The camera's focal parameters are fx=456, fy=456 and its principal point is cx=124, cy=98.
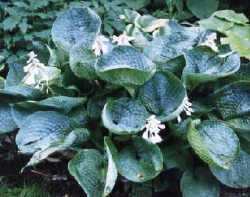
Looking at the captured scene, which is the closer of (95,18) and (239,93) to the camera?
(239,93)

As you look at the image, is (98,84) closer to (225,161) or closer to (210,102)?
(210,102)

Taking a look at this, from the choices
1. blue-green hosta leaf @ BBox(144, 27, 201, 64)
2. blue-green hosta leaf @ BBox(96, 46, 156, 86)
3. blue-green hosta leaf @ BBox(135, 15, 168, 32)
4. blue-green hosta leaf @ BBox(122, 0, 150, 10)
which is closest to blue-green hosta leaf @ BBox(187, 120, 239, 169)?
blue-green hosta leaf @ BBox(96, 46, 156, 86)

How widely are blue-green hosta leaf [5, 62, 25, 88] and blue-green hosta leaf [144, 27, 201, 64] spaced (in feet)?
2.44

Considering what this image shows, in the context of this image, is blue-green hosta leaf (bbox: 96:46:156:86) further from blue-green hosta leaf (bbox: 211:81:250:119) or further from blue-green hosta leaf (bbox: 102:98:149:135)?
blue-green hosta leaf (bbox: 211:81:250:119)

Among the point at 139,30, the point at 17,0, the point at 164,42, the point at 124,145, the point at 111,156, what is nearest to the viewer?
the point at 111,156

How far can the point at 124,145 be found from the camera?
7.71 ft

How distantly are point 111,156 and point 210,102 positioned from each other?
0.71 metres

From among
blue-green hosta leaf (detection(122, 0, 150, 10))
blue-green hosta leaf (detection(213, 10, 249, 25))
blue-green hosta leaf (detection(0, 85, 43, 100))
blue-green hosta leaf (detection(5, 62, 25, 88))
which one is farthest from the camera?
blue-green hosta leaf (detection(122, 0, 150, 10))

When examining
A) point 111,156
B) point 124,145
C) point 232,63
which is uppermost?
point 232,63

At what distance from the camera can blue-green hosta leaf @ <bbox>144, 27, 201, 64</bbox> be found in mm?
2488

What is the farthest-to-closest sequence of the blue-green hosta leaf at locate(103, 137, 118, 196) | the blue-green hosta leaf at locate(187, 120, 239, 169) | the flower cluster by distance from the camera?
the flower cluster, the blue-green hosta leaf at locate(187, 120, 239, 169), the blue-green hosta leaf at locate(103, 137, 118, 196)

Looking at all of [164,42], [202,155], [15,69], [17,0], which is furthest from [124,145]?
[17,0]

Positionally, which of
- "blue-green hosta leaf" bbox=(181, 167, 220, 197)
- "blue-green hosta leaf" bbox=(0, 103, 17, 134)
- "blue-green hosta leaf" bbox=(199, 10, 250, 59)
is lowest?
"blue-green hosta leaf" bbox=(181, 167, 220, 197)

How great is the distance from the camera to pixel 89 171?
6.92ft
